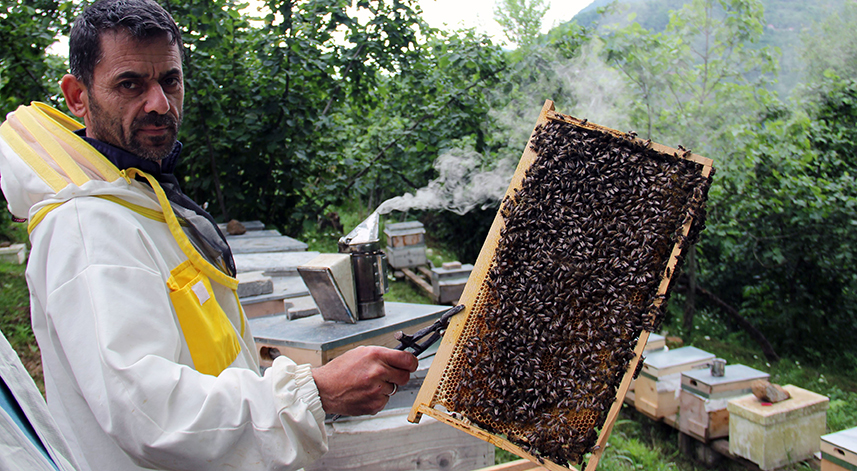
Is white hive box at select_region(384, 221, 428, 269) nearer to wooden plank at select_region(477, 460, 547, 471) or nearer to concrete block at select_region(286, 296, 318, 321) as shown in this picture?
concrete block at select_region(286, 296, 318, 321)

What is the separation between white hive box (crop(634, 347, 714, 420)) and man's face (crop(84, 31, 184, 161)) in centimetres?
451

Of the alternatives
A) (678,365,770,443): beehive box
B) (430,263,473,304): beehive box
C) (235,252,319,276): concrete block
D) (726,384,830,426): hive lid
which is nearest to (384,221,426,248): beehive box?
(430,263,473,304): beehive box

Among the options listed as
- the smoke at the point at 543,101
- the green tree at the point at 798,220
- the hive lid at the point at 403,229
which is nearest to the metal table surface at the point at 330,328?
the smoke at the point at 543,101

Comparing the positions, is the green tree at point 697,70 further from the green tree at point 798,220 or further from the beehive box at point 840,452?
the beehive box at point 840,452

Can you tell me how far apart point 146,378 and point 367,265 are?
130 cm

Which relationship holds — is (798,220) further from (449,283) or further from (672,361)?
(449,283)

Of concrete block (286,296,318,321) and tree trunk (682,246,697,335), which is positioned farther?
tree trunk (682,246,697,335)

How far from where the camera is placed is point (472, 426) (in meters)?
1.71

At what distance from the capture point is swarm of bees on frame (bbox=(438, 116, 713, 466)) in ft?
5.48

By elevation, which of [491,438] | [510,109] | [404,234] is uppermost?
[510,109]

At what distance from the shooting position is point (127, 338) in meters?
1.30

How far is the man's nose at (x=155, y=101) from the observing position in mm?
1668

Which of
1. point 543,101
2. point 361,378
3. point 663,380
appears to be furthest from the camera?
point 543,101

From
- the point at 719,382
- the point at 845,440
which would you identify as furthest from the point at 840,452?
the point at 719,382
